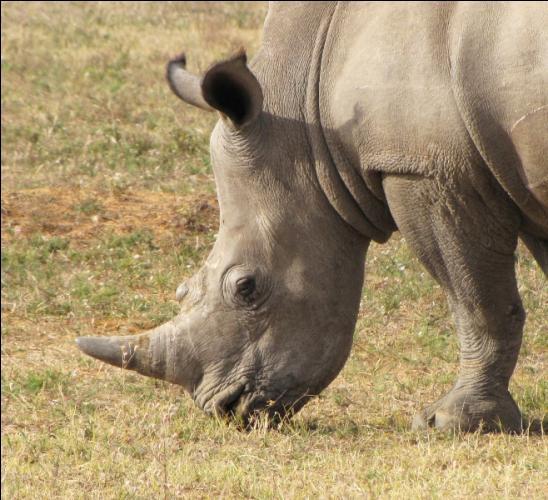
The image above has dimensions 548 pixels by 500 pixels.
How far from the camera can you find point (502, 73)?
202 inches

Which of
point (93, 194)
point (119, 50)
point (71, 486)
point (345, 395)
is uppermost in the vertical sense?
point (119, 50)

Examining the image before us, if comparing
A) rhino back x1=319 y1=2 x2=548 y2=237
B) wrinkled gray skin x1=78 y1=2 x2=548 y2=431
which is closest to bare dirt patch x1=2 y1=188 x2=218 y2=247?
wrinkled gray skin x1=78 y1=2 x2=548 y2=431

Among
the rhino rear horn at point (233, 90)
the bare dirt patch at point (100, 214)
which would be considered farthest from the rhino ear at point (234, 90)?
the bare dirt patch at point (100, 214)

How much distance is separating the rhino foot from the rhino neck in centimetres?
86

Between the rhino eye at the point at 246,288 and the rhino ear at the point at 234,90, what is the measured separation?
701 mm

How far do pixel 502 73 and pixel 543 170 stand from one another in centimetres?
41

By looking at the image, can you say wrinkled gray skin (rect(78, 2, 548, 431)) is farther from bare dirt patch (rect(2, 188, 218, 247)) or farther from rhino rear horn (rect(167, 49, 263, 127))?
bare dirt patch (rect(2, 188, 218, 247))

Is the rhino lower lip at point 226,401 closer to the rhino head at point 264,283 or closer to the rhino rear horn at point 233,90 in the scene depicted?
the rhino head at point 264,283

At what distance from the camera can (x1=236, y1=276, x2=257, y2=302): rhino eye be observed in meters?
6.05

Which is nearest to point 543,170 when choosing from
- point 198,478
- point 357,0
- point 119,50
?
point 357,0

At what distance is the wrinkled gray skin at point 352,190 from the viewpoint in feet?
17.2

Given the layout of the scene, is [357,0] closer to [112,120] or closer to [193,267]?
[193,267]

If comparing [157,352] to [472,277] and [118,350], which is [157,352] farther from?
[472,277]

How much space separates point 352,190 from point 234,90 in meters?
0.66
